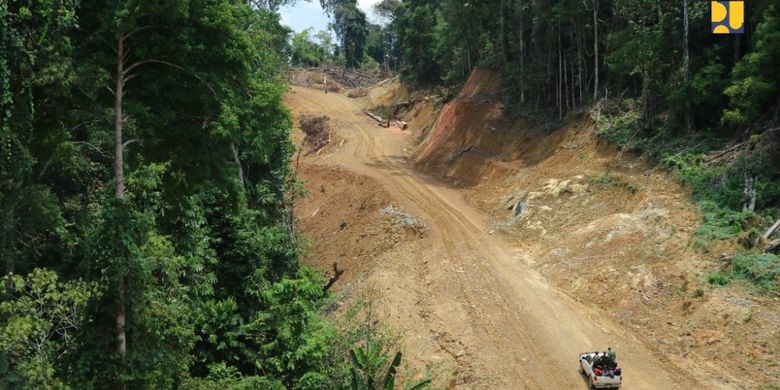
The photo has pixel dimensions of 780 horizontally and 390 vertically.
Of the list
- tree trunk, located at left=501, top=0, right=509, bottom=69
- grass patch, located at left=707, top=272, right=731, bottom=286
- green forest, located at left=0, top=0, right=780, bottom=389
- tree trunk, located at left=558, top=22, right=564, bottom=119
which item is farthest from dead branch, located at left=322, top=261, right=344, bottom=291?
tree trunk, located at left=501, top=0, right=509, bottom=69

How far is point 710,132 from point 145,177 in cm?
2234

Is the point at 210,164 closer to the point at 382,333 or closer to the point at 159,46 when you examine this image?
the point at 159,46

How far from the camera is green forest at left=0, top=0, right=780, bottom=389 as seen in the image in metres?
11.4

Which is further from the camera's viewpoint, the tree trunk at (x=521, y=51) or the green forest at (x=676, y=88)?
the tree trunk at (x=521, y=51)

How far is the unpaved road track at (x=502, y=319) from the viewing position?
16156 mm

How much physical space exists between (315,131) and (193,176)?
39.2m

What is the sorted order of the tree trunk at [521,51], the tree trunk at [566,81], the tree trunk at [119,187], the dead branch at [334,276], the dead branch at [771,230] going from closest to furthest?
1. the tree trunk at [119,187]
2. the dead branch at [771,230]
3. the dead branch at [334,276]
4. the tree trunk at [566,81]
5. the tree trunk at [521,51]

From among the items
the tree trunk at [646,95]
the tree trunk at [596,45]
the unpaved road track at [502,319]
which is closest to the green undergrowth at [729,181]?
the tree trunk at [646,95]

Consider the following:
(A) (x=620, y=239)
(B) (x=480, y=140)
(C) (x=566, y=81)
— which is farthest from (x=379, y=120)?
(A) (x=620, y=239)

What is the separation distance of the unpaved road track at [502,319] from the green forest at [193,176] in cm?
283

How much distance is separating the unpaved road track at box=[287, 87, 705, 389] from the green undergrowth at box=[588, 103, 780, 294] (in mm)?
3962

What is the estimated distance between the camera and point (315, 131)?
2148 inches

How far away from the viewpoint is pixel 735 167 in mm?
20969

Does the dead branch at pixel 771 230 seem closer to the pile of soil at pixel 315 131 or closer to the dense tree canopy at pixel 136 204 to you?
the dense tree canopy at pixel 136 204
